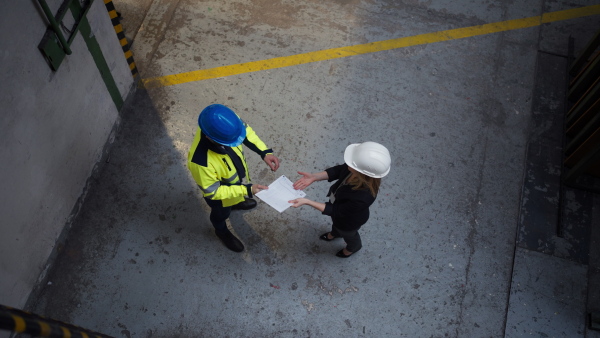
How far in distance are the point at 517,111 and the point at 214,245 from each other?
432 cm

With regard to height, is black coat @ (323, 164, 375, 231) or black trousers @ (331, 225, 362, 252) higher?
black coat @ (323, 164, 375, 231)

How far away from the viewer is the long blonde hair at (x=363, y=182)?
12.1 feet

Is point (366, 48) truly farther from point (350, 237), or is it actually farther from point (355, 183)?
point (355, 183)

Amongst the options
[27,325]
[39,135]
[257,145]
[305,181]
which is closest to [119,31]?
[39,135]

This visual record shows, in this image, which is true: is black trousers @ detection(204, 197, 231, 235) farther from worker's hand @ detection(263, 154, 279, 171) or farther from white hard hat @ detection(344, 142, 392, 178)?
white hard hat @ detection(344, 142, 392, 178)

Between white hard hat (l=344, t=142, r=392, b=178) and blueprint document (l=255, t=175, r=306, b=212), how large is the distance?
2.62 ft

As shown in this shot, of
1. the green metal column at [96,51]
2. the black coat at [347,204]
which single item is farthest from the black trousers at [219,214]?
the green metal column at [96,51]

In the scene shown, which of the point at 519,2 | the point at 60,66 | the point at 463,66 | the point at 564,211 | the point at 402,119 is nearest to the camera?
the point at 60,66

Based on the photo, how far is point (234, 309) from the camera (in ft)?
15.0

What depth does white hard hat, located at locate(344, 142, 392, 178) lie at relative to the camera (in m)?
3.58

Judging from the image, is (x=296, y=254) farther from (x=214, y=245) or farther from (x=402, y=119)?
(x=402, y=119)

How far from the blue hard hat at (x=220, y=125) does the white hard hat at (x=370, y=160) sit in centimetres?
98

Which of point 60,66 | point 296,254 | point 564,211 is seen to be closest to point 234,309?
point 296,254

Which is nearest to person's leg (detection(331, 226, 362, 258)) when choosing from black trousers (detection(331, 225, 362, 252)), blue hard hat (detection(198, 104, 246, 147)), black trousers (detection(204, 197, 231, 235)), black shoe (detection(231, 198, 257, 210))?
black trousers (detection(331, 225, 362, 252))
